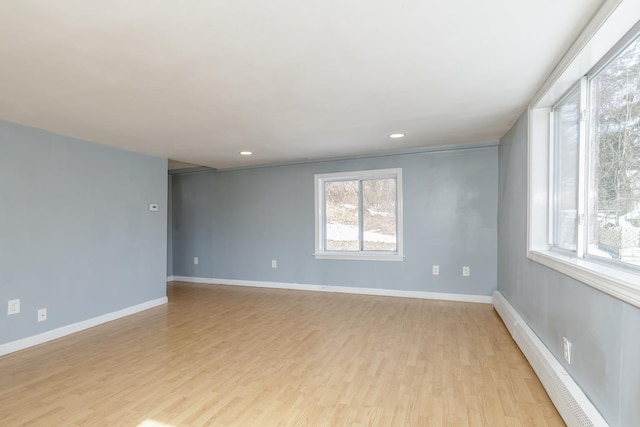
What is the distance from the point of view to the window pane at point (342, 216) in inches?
199

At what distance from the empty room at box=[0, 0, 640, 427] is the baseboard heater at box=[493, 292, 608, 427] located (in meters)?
0.02

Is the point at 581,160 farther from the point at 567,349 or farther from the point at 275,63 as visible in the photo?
the point at 275,63

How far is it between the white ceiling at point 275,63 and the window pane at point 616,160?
0.31 meters

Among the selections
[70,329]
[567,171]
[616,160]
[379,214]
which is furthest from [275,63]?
[70,329]

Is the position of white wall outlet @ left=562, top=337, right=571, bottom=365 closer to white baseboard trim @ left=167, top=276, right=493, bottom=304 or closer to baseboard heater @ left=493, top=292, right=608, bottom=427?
baseboard heater @ left=493, top=292, right=608, bottom=427

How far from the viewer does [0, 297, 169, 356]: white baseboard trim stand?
2.96 m

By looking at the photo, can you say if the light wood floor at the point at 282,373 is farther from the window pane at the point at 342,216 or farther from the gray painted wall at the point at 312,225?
the window pane at the point at 342,216

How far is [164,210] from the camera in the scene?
4680 millimetres

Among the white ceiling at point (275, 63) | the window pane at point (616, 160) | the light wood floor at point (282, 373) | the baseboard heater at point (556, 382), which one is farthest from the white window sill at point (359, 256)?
the window pane at point (616, 160)

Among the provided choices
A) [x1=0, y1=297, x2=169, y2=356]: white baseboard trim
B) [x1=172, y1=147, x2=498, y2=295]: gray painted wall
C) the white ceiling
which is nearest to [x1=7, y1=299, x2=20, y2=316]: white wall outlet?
[x1=0, y1=297, x2=169, y2=356]: white baseboard trim

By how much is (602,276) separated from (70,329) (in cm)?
461

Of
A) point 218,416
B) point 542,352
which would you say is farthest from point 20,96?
point 542,352

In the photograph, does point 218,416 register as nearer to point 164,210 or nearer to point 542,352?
point 542,352

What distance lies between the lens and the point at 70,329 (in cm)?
344
